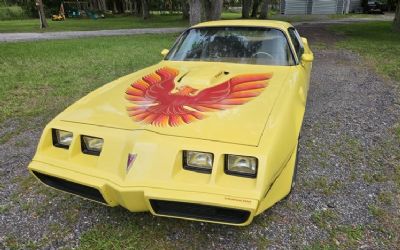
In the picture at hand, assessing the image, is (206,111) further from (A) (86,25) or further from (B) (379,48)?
(A) (86,25)

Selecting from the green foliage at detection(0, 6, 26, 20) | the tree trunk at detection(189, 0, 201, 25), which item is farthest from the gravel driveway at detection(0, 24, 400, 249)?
the green foliage at detection(0, 6, 26, 20)

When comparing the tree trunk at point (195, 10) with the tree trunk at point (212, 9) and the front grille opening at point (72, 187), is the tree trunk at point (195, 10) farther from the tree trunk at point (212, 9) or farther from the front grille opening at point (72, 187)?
the front grille opening at point (72, 187)

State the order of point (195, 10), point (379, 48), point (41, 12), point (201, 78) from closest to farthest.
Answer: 1. point (201, 78)
2. point (379, 48)
3. point (195, 10)
4. point (41, 12)

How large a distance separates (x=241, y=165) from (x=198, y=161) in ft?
0.93

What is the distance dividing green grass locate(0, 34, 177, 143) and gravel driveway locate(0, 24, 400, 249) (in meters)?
1.42

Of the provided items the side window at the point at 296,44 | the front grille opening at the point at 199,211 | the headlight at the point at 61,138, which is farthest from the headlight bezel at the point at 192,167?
the side window at the point at 296,44

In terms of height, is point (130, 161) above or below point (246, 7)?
above

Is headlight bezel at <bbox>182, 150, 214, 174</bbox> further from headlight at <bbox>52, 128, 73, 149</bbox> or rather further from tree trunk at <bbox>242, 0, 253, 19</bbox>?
tree trunk at <bbox>242, 0, 253, 19</bbox>

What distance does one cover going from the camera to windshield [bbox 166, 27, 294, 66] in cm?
400

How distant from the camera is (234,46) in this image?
13.7ft

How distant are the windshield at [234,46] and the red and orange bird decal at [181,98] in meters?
0.52

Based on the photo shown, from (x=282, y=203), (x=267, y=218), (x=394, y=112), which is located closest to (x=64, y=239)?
(x=267, y=218)

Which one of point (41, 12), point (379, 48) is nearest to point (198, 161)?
point (379, 48)

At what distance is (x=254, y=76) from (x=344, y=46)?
1099cm
